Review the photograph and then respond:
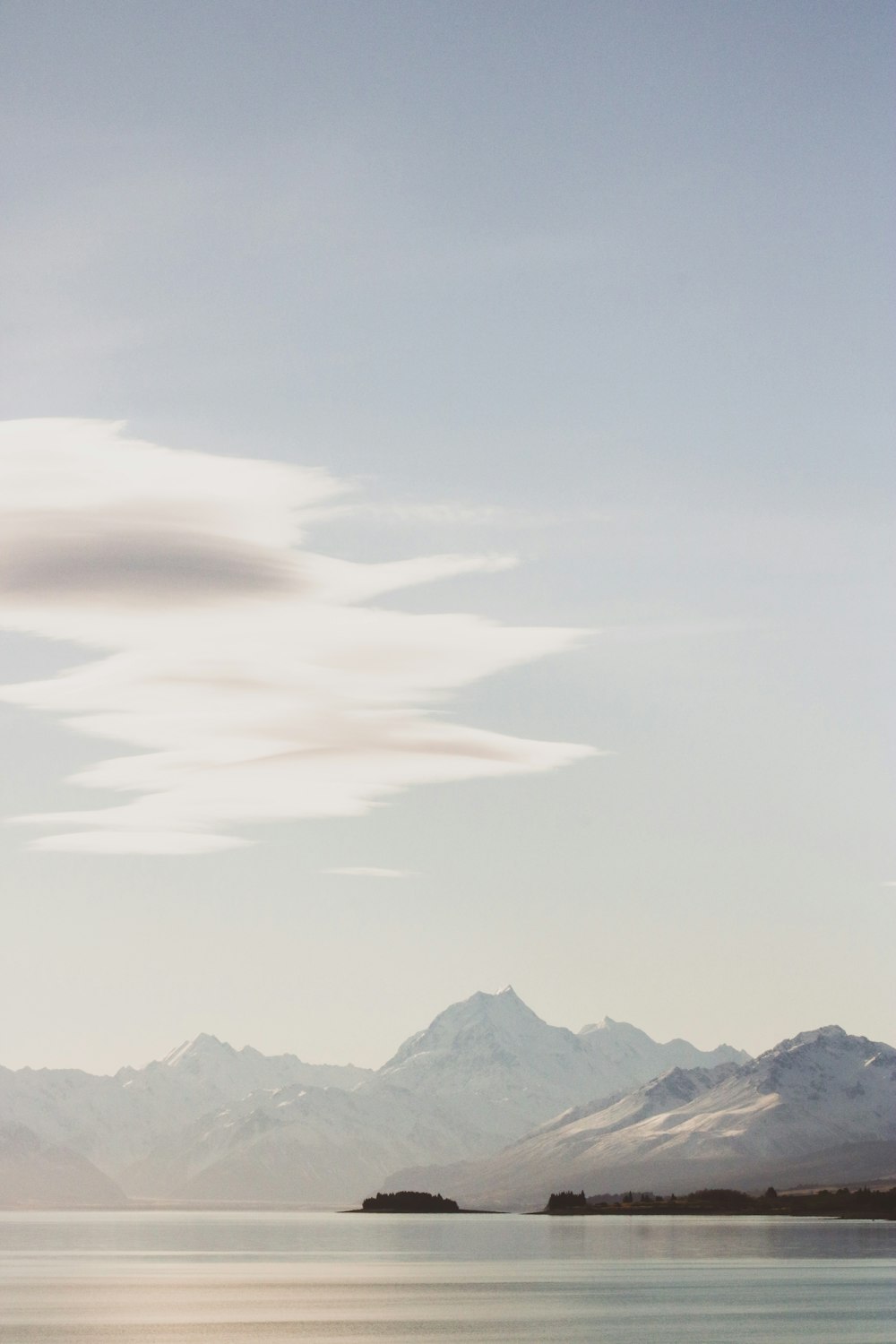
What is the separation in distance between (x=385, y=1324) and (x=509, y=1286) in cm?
4478

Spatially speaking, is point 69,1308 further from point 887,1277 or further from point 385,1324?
point 887,1277

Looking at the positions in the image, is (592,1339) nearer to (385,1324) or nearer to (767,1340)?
(767,1340)

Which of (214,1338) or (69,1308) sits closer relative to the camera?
(214,1338)

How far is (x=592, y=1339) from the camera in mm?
131500

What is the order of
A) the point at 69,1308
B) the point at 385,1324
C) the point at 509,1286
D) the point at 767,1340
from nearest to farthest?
the point at 767,1340 → the point at 385,1324 → the point at 69,1308 → the point at 509,1286

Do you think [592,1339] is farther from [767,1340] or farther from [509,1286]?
[509,1286]

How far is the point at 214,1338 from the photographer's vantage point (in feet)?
446

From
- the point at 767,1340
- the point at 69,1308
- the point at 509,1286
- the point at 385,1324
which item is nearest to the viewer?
the point at 767,1340

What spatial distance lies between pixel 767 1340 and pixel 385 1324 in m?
31.8

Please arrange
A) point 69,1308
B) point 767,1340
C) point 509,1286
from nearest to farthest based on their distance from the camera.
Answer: point 767,1340, point 69,1308, point 509,1286

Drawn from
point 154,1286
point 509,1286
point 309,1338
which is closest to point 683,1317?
point 309,1338

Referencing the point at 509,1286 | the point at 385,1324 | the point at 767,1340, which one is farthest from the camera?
the point at 509,1286

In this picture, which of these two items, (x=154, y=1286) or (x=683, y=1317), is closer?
(x=683, y=1317)

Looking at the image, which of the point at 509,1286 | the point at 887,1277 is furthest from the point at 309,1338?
the point at 887,1277
